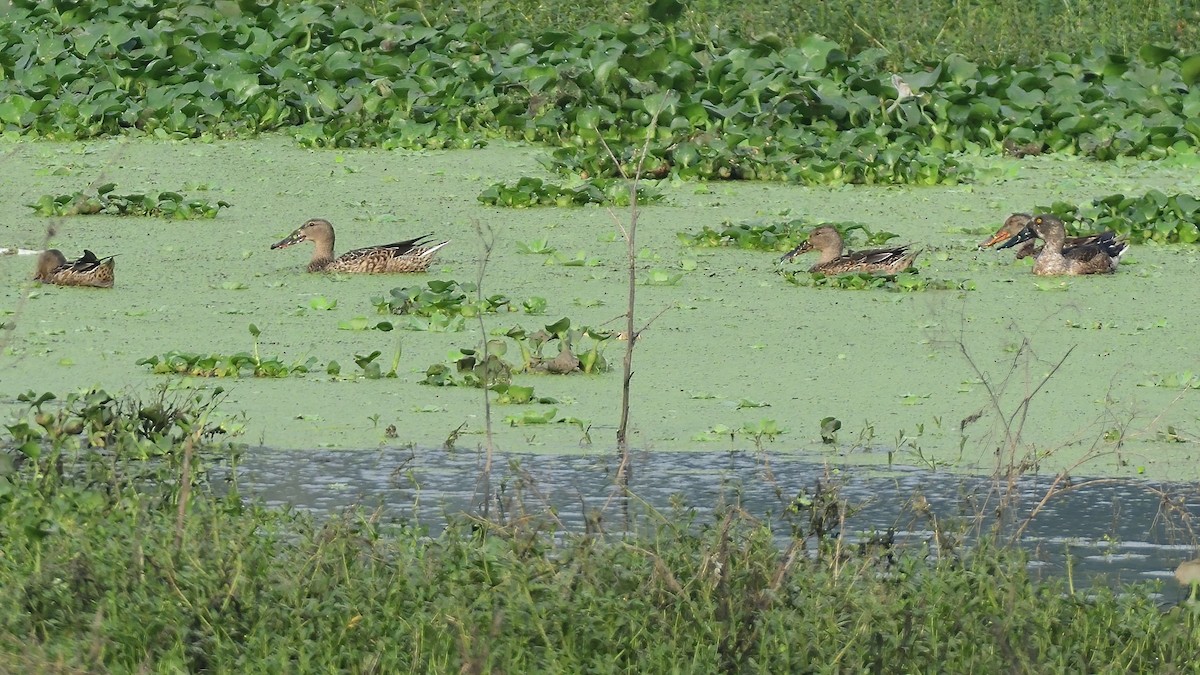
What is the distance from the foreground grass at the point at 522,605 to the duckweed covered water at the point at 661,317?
88 centimetres

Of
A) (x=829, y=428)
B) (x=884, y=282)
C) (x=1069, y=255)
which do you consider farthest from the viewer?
(x=1069, y=255)

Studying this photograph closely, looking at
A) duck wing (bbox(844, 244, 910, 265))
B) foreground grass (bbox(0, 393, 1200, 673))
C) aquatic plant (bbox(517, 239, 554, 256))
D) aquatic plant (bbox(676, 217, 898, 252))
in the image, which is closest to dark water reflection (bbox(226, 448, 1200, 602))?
foreground grass (bbox(0, 393, 1200, 673))

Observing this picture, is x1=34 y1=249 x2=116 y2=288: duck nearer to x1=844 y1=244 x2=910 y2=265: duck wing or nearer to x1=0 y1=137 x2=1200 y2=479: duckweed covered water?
x1=0 y1=137 x2=1200 y2=479: duckweed covered water

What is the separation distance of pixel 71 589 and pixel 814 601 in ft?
4.37

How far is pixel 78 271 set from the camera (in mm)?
7980

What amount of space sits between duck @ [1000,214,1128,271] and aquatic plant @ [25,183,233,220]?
11.3ft

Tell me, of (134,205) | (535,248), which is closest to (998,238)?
(535,248)

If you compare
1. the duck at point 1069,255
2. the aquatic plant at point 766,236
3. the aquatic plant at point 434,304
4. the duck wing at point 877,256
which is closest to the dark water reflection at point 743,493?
the aquatic plant at point 434,304

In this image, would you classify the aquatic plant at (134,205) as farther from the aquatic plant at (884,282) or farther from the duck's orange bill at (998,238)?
the duck's orange bill at (998,238)

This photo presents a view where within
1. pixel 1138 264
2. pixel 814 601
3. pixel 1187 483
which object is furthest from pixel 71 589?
Result: pixel 1138 264

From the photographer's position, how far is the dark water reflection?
16.3 ft

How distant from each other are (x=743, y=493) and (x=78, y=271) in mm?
3460

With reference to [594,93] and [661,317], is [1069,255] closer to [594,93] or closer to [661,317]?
[661,317]

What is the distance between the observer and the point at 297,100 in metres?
12.2
